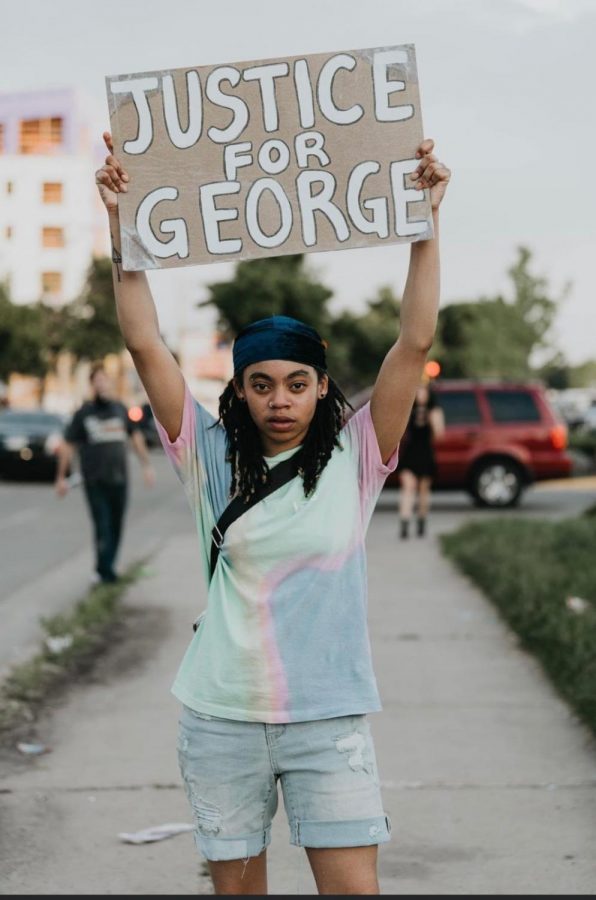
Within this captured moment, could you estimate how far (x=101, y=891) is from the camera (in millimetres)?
4188

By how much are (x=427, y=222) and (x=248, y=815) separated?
4.47 ft

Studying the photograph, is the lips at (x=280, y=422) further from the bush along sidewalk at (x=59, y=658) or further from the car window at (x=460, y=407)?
the car window at (x=460, y=407)

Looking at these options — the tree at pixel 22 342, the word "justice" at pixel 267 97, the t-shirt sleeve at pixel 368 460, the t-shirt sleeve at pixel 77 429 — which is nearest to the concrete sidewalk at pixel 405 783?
the t-shirt sleeve at pixel 368 460

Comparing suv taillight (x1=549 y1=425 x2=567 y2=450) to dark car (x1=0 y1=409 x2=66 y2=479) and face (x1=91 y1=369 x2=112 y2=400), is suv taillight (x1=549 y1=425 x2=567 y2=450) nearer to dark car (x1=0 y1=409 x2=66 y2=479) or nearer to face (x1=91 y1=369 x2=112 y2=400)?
dark car (x1=0 y1=409 x2=66 y2=479)

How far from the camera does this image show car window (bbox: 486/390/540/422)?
19.3 meters

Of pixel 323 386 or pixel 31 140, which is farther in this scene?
pixel 31 140

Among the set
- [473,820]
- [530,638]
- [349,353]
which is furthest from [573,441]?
[349,353]

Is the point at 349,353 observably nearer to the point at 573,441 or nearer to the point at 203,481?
the point at 573,441

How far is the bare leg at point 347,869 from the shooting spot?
275 cm

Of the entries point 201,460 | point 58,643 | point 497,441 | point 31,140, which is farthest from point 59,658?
point 497,441

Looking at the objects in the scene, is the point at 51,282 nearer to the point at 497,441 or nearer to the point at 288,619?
the point at 497,441

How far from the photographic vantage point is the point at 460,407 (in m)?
19.2

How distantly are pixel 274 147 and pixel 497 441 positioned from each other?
637 inches

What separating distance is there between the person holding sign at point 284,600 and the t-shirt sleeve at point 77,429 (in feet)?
25.0
